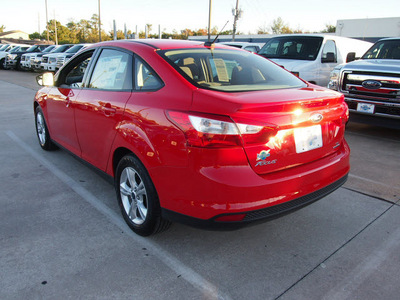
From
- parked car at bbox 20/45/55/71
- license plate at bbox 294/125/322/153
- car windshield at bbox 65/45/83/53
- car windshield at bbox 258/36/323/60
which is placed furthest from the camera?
parked car at bbox 20/45/55/71

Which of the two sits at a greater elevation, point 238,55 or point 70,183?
point 238,55

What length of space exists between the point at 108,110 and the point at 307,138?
5.76 ft

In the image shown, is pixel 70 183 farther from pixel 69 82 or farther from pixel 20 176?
pixel 69 82

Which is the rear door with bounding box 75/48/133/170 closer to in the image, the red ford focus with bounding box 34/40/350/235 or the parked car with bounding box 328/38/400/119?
the red ford focus with bounding box 34/40/350/235

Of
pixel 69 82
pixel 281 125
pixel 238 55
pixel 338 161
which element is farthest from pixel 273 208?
pixel 69 82

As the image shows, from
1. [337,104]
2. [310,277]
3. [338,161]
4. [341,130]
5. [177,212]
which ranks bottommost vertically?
[310,277]

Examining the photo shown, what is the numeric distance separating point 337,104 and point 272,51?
22.0 ft

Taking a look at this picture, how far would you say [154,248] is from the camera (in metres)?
2.82

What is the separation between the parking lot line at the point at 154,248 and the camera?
2.34 meters

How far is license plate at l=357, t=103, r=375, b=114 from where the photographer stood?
239 inches

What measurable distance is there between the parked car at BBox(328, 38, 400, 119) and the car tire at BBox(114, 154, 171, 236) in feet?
15.7

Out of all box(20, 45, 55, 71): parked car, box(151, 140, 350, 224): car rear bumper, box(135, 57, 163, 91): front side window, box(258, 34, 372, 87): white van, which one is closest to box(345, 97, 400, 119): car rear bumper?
box(258, 34, 372, 87): white van

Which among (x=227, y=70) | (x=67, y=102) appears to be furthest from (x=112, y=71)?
(x=227, y=70)

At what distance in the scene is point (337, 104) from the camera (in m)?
2.86
